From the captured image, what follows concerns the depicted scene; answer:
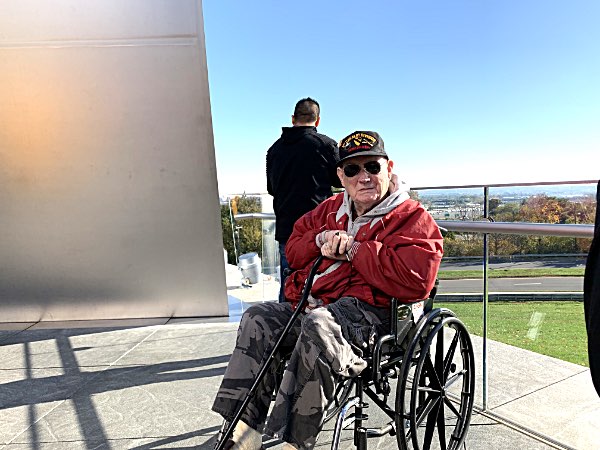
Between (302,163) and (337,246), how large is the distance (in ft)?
3.83

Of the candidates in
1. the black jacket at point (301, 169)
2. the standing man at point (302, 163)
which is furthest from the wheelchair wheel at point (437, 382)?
the black jacket at point (301, 169)

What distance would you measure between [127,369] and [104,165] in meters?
1.78

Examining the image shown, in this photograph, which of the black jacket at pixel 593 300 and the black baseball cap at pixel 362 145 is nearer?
the black jacket at pixel 593 300

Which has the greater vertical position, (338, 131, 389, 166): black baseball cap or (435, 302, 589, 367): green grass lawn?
(338, 131, 389, 166): black baseball cap

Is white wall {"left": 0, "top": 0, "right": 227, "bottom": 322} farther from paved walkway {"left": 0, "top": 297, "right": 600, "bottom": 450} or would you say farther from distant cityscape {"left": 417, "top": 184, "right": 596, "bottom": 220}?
distant cityscape {"left": 417, "top": 184, "right": 596, "bottom": 220}

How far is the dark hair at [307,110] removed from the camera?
9.78 feet

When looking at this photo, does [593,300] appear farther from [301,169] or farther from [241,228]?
Answer: [241,228]

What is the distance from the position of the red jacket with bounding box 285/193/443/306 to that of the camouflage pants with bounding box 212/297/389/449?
10cm

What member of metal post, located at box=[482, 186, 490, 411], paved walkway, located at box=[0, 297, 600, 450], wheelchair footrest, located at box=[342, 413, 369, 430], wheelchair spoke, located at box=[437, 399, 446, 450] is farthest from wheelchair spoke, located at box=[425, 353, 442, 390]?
metal post, located at box=[482, 186, 490, 411]

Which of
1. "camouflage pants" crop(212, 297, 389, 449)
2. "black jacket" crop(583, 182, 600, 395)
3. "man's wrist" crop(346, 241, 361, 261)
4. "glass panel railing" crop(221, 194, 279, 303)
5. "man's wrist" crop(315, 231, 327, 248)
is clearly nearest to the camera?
"black jacket" crop(583, 182, 600, 395)

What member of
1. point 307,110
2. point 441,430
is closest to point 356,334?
point 441,430

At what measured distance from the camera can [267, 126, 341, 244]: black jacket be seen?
299cm

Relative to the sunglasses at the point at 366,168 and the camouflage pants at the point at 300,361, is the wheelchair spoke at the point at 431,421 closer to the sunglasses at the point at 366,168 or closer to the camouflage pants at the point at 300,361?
the camouflage pants at the point at 300,361

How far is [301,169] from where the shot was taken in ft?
9.87
